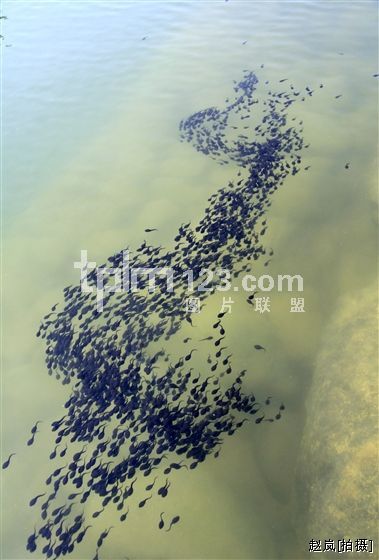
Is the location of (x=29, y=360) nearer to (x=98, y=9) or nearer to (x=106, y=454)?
(x=106, y=454)

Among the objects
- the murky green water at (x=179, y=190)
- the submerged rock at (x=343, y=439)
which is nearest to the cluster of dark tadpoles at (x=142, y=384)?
the murky green water at (x=179, y=190)

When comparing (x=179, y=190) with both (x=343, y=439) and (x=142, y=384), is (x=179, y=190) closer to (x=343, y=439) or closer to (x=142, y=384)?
(x=142, y=384)

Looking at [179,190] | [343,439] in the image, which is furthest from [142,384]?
[179,190]

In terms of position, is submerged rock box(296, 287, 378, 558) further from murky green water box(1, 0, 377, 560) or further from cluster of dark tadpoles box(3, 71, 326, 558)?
cluster of dark tadpoles box(3, 71, 326, 558)

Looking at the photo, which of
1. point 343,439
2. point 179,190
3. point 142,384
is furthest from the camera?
point 179,190

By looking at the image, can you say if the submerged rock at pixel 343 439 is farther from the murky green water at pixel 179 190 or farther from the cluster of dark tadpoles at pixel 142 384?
the cluster of dark tadpoles at pixel 142 384
